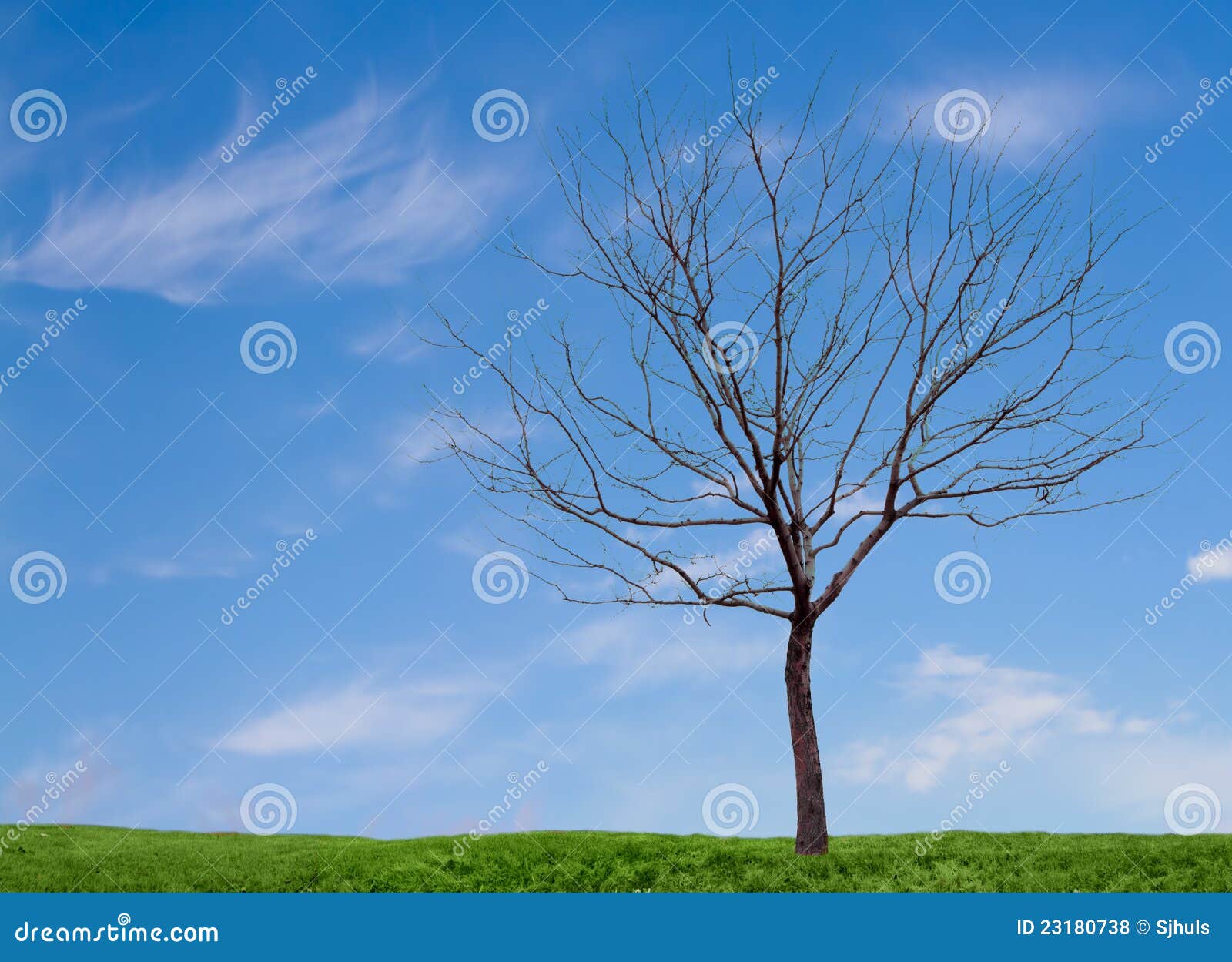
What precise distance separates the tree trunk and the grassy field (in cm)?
23

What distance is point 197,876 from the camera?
9.55m

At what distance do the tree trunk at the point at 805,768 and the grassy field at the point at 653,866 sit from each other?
0.75ft

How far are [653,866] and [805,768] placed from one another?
1.70 metres

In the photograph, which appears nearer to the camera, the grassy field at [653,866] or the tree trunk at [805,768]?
A: the grassy field at [653,866]

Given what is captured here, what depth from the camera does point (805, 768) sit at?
936 cm

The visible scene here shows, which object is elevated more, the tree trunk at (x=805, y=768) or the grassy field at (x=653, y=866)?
the tree trunk at (x=805, y=768)

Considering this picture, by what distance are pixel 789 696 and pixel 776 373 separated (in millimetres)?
3144

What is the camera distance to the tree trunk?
30.7 ft

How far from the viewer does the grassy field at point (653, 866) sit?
8.78 m

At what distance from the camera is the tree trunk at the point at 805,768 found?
9.35 meters

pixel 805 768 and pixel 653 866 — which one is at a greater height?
pixel 805 768

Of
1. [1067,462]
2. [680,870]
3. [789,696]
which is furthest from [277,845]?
[1067,462]

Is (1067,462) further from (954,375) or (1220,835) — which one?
(1220,835)

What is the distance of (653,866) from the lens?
30.5 feet
